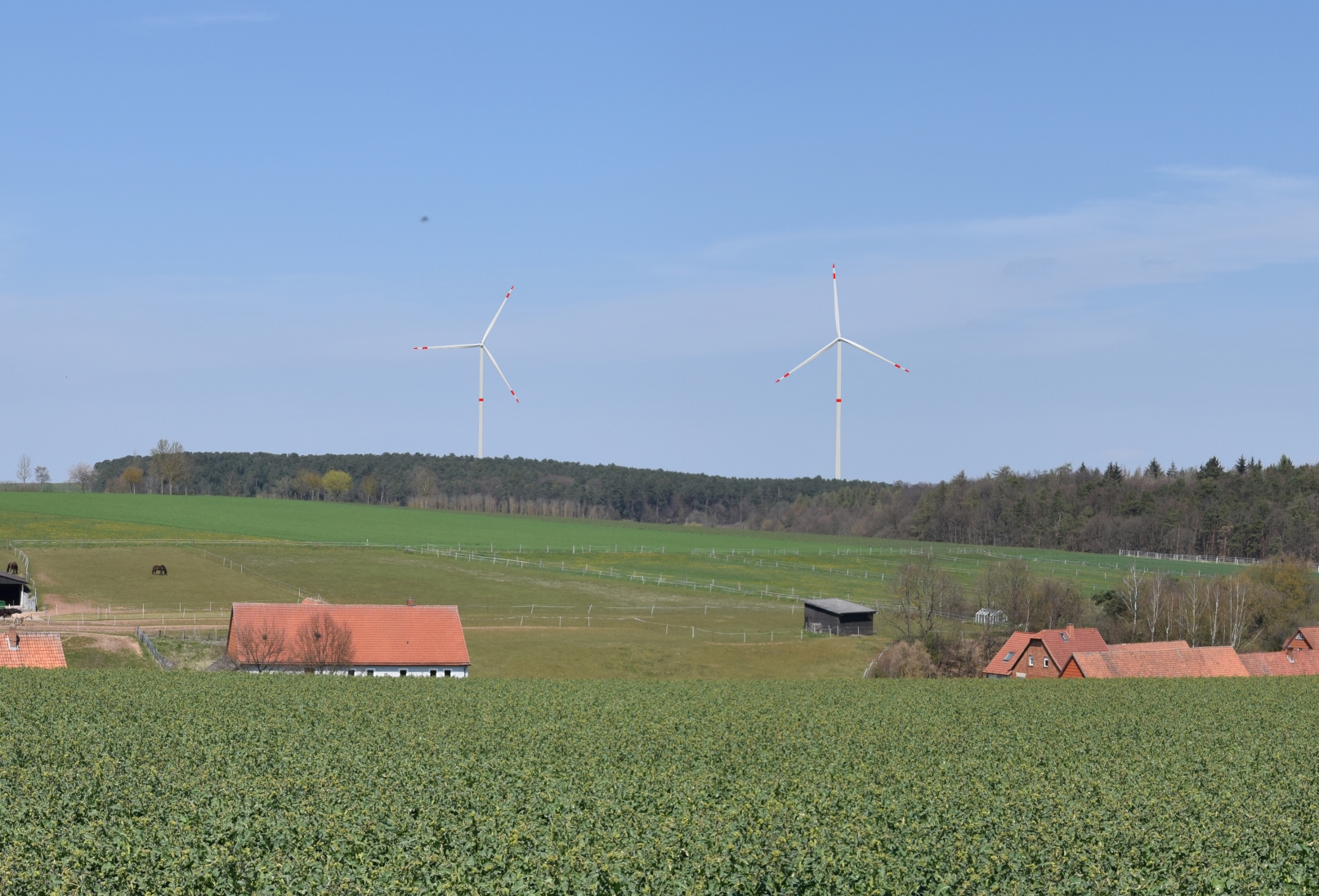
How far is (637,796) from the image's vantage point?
74.4 ft

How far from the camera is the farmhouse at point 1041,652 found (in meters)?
67.6

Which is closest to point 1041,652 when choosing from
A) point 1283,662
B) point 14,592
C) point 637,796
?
point 1283,662

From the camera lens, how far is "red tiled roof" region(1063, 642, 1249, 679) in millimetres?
61156

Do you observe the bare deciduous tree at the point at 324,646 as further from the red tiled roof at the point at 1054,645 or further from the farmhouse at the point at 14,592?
the red tiled roof at the point at 1054,645

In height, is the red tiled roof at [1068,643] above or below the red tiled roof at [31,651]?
below

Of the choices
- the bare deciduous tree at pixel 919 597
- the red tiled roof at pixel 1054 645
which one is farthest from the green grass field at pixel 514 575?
the red tiled roof at pixel 1054 645

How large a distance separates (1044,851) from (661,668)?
47.8 meters

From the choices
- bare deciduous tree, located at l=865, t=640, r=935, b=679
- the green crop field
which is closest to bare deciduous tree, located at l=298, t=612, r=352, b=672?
the green crop field

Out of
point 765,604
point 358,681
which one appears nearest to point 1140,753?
point 358,681

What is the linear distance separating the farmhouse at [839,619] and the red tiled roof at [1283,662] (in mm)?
26295

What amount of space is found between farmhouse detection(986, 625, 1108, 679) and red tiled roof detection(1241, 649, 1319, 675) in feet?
25.6

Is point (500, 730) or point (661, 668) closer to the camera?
→ point (500, 730)

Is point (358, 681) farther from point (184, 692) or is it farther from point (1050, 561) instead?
point (1050, 561)

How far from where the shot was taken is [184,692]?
37.7m
